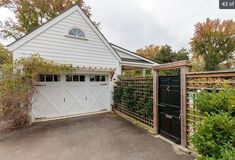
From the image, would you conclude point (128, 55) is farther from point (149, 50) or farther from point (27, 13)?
point (149, 50)

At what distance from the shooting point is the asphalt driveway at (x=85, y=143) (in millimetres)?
4289

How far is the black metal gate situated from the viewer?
16.4ft

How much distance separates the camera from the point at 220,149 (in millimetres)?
2398

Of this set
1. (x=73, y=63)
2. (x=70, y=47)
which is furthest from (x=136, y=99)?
(x=70, y=47)

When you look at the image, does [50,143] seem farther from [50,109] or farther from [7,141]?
[50,109]

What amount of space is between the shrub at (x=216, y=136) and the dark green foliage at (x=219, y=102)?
0.15m

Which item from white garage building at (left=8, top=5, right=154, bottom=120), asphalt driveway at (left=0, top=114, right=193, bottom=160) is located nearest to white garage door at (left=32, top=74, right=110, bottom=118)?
white garage building at (left=8, top=5, right=154, bottom=120)

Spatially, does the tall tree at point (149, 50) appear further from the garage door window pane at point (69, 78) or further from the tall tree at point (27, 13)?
the garage door window pane at point (69, 78)

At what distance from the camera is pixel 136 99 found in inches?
283

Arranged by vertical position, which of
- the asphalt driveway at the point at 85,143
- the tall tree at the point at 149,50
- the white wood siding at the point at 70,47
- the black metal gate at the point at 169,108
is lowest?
the asphalt driveway at the point at 85,143

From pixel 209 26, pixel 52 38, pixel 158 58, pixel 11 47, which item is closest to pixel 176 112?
pixel 52 38

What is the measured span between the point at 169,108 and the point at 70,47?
6209mm

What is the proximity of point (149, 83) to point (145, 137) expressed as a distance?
6.79 feet

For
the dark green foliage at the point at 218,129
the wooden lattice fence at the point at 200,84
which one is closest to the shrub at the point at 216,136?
the dark green foliage at the point at 218,129
